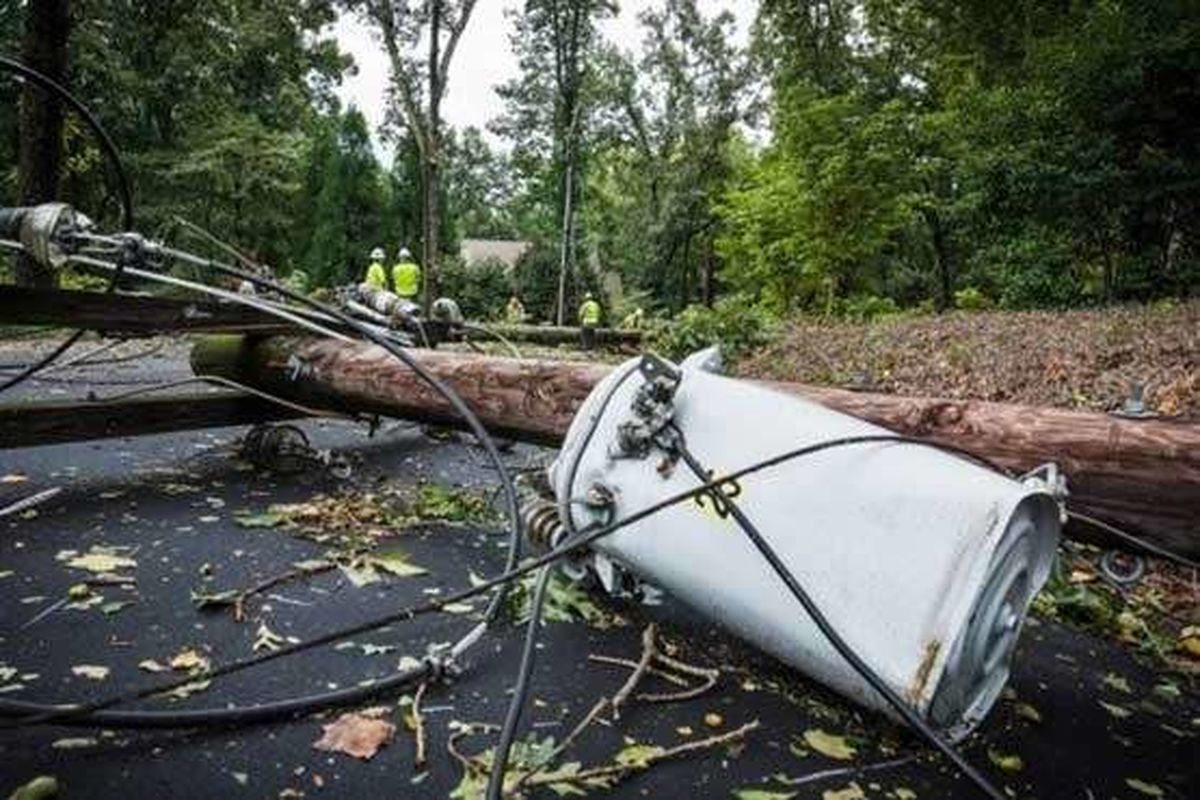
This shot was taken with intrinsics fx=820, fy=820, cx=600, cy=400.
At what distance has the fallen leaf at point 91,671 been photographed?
78.1 inches

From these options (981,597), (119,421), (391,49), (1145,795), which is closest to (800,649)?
(981,597)

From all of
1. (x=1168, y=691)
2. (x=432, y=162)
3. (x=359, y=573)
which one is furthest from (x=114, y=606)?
(x=432, y=162)

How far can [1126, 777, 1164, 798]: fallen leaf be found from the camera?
1.86 m

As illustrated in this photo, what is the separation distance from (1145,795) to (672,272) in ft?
97.8

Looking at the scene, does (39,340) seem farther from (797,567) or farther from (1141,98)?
(1141,98)

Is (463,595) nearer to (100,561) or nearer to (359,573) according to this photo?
(359,573)

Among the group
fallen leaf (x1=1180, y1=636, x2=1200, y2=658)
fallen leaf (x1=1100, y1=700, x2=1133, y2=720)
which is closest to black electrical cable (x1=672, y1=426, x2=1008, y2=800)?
fallen leaf (x1=1100, y1=700, x2=1133, y2=720)

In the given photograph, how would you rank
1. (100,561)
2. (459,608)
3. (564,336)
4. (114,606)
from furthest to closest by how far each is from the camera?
1. (564,336)
2. (100,561)
3. (459,608)
4. (114,606)

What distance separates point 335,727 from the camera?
1841mm

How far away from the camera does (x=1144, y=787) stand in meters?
1.88

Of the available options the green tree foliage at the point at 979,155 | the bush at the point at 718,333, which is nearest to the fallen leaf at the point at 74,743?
the bush at the point at 718,333

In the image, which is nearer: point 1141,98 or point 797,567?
point 797,567

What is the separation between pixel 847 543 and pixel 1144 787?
924 mm

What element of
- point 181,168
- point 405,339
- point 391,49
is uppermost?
point 391,49
